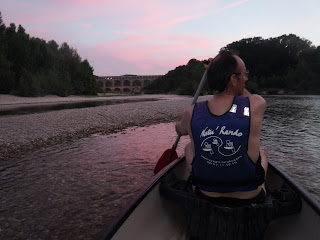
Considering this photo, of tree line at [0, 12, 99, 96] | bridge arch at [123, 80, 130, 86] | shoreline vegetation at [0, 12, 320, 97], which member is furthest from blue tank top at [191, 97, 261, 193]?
bridge arch at [123, 80, 130, 86]

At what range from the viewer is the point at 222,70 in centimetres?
261

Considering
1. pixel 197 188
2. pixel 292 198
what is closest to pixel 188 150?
pixel 197 188

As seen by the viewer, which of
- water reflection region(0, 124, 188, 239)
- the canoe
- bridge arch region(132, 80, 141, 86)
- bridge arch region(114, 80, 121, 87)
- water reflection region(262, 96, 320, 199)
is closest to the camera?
the canoe

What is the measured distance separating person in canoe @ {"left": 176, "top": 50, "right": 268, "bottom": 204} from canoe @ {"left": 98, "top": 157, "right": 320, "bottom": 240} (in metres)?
0.60

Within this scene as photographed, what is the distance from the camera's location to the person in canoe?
236cm

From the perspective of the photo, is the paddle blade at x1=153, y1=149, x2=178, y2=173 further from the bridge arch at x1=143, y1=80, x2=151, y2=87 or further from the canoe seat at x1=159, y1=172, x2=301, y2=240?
the bridge arch at x1=143, y1=80, x2=151, y2=87

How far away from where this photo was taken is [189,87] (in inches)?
3797

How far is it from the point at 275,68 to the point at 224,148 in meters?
131

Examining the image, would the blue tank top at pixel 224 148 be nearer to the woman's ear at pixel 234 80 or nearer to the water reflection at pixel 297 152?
the woman's ear at pixel 234 80

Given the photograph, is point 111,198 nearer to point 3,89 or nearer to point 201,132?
point 201,132

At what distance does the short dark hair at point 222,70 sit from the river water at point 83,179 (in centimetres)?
277

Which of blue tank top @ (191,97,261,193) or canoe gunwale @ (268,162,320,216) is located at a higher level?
blue tank top @ (191,97,261,193)

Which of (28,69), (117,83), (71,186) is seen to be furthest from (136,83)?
(71,186)

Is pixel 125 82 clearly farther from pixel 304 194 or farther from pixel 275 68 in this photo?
pixel 304 194
